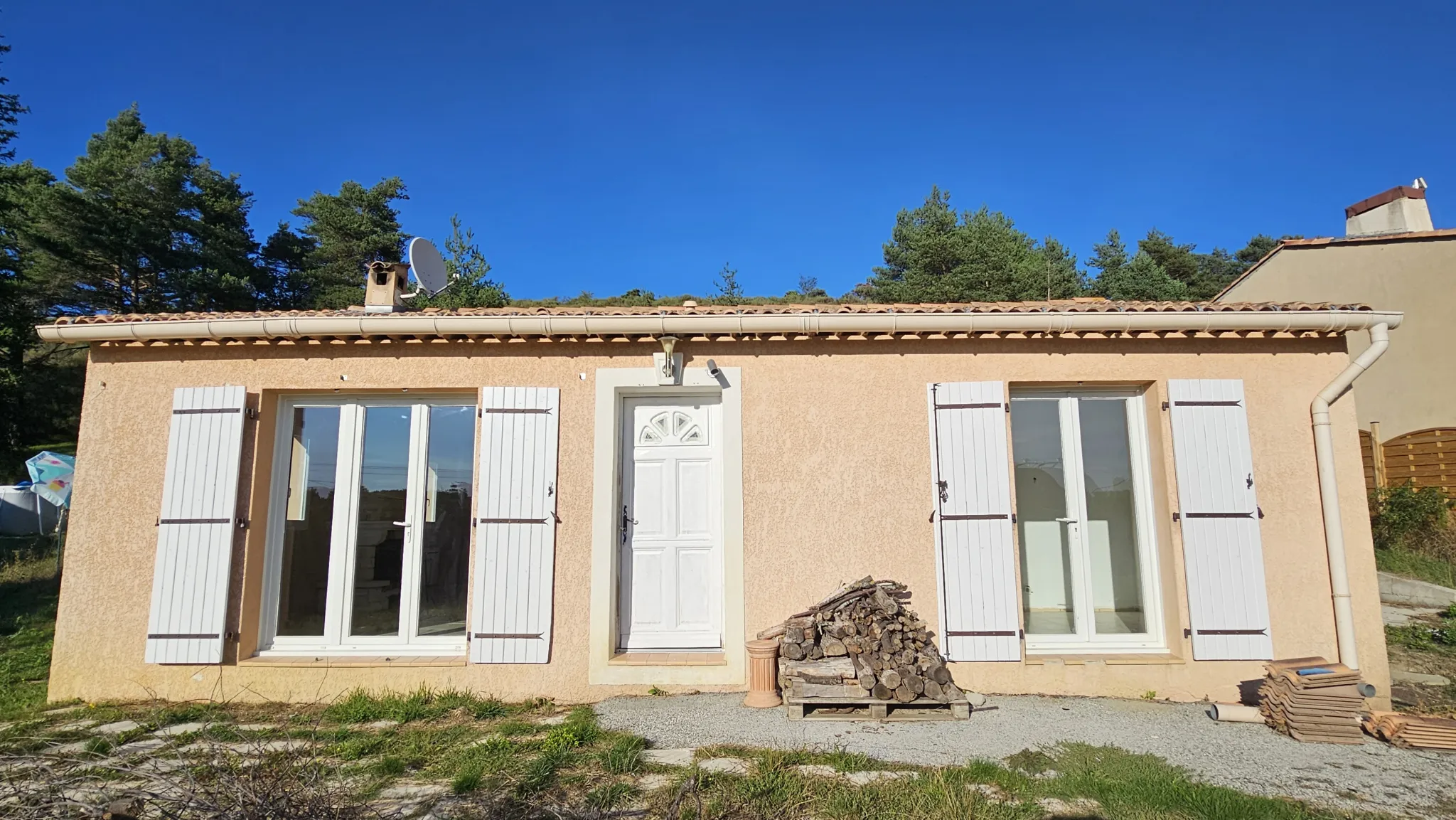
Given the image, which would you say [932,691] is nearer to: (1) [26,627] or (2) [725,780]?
(2) [725,780]

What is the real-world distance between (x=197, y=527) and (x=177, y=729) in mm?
1430

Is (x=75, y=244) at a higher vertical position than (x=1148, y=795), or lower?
higher

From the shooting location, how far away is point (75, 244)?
2022cm

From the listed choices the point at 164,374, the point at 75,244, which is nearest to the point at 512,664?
the point at 164,374

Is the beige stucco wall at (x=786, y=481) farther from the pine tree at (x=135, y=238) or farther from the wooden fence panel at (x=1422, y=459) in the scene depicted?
the pine tree at (x=135, y=238)

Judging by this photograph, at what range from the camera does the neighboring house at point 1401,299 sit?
10219 millimetres

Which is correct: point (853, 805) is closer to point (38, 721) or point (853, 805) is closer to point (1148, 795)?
point (1148, 795)

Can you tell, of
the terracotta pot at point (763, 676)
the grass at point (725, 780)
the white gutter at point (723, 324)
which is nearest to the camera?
the grass at point (725, 780)

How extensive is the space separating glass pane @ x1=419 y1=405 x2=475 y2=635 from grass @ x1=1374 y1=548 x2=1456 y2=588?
976 cm

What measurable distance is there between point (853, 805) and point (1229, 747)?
249cm

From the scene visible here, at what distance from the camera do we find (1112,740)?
413cm

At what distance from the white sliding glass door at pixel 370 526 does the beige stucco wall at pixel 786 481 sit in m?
0.21

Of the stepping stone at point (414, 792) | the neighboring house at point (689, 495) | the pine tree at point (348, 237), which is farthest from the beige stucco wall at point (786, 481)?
the pine tree at point (348, 237)

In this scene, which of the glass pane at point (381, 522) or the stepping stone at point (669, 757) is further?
the glass pane at point (381, 522)
